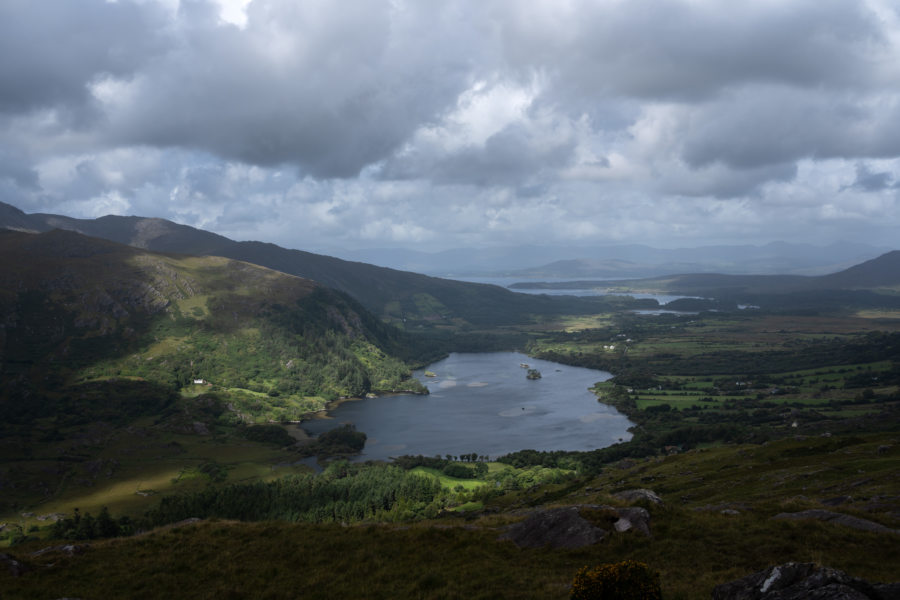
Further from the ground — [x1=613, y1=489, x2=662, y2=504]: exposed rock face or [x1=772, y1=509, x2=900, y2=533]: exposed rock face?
[x1=772, y1=509, x2=900, y2=533]: exposed rock face

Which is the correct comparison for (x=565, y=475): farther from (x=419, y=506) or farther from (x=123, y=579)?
(x=123, y=579)

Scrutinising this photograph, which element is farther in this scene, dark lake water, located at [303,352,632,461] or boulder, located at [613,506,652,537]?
dark lake water, located at [303,352,632,461]

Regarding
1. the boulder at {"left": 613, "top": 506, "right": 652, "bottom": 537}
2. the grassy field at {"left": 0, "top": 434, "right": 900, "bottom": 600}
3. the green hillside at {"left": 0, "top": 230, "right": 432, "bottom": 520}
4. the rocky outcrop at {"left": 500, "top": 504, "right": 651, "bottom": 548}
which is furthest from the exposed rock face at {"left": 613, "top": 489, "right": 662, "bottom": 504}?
the green hillside at {"left": 0, "top": 230, "right": 432, "bottom": 520}

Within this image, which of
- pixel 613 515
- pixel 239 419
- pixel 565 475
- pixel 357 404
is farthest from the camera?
pixel 357 404

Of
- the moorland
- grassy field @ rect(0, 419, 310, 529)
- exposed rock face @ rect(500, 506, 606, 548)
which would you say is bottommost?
grassy field @ rect(0, 419, 310, 529)

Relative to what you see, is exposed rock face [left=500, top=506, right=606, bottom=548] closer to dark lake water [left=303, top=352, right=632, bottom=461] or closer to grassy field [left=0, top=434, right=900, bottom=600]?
grassy field [left=0, top=434, right=900, bottom=600]

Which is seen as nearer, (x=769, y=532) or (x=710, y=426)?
(x=769, y=532)

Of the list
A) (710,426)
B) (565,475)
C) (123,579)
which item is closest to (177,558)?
(123,579)
